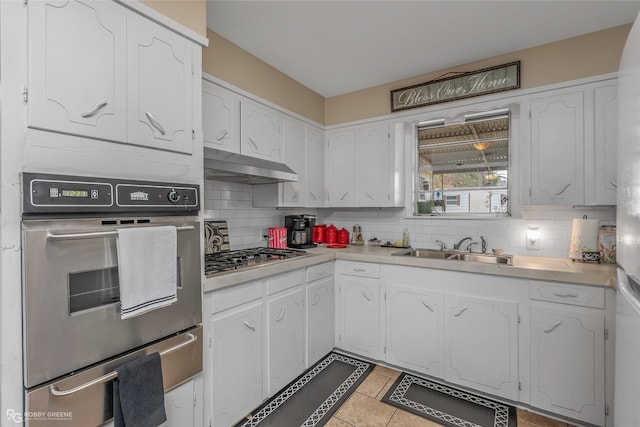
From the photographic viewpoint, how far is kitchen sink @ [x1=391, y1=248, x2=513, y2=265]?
244cm

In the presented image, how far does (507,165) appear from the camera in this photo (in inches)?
105

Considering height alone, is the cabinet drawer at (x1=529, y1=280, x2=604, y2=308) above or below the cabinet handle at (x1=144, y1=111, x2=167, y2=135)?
below

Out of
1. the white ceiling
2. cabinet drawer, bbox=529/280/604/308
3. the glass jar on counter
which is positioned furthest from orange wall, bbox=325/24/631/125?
cabinet drawer, bbox=529/280/604/308

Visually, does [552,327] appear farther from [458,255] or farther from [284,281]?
[284,281]

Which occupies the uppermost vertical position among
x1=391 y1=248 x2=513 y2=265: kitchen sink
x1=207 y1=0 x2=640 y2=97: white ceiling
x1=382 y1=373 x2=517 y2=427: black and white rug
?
x1=207 y1=0 x2=640 y2=97: white ceiling

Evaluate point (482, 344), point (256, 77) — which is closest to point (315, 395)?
point (482, 344)

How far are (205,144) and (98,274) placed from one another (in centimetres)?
115

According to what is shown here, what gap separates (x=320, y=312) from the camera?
2590mm

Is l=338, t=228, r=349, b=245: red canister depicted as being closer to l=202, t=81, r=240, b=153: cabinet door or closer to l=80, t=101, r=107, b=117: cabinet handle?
l=202, t=81, r=240, b=153: cabinet door

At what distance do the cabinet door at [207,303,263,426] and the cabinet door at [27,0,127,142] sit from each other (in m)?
1.15

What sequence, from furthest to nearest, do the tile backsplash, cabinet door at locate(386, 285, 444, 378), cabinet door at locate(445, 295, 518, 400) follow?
the tile backsplash, cabinet door at locate(386, 285, 444, 378), cabinet door at locate(445, 295, 518, 400)

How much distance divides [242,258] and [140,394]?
3.53ft

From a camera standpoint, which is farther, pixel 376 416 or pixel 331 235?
pixel 331 235

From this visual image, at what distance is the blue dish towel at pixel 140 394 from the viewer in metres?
1.22
